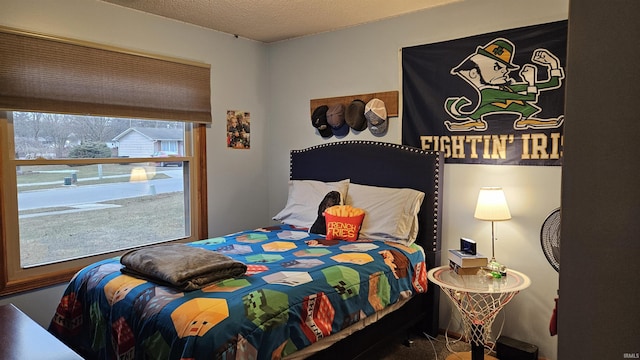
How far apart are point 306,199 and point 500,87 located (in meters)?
1.79

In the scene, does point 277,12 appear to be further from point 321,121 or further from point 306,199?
point 306,199

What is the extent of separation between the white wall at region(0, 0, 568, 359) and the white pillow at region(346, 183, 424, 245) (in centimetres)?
32

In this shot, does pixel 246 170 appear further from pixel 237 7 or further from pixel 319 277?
pixel 319 277

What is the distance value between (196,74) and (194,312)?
253 centimetres

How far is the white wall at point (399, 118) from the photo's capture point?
2775 millimetres

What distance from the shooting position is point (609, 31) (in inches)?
27.2

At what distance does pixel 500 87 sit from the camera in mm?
2906

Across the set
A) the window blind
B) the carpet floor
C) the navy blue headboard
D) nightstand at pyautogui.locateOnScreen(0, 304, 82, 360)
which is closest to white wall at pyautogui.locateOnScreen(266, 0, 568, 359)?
the navy blue headboard

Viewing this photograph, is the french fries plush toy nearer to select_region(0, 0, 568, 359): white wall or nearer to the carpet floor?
select_region(0, 0, 568, 359): white wall

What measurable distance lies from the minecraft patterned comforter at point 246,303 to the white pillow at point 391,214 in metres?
0.15

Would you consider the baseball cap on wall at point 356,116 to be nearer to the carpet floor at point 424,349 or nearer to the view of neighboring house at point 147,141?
the view of neighboring house at point 147,141

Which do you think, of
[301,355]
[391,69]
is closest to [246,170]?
[391,69]

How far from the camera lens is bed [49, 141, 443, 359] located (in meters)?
1.78

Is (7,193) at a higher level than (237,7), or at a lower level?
lower
